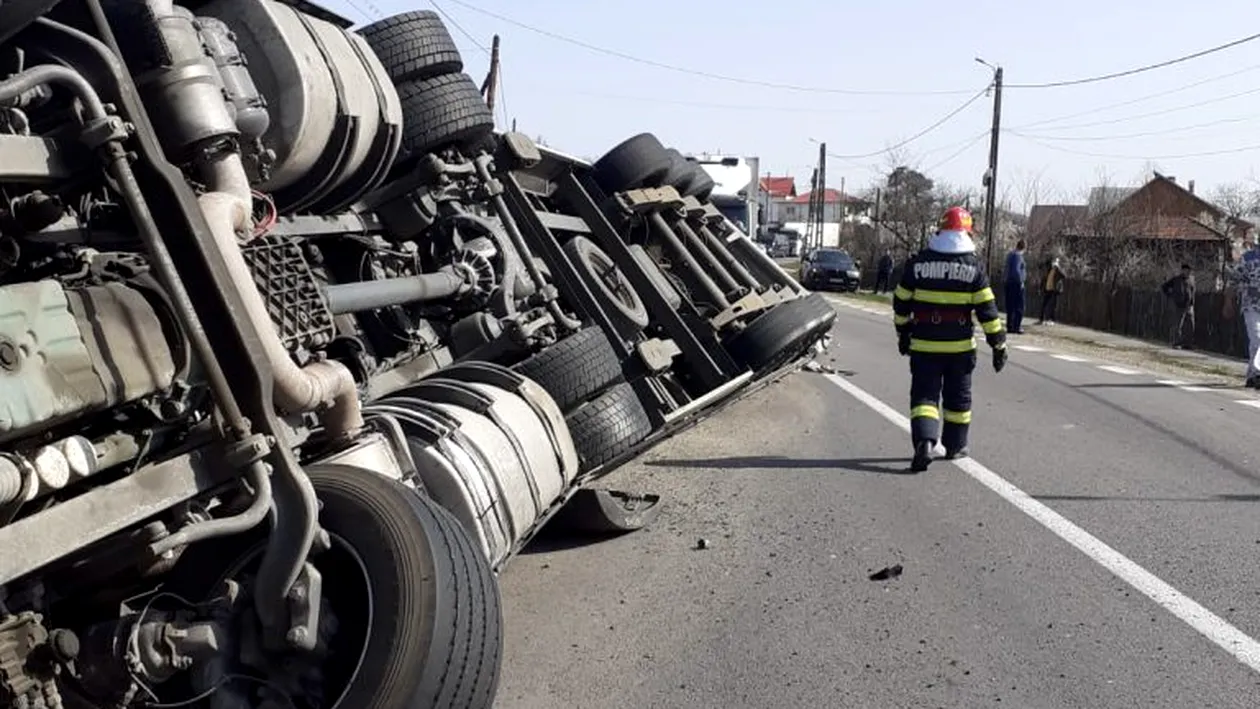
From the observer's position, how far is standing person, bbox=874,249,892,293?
44.7 m

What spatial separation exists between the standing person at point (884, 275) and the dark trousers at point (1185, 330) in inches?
764

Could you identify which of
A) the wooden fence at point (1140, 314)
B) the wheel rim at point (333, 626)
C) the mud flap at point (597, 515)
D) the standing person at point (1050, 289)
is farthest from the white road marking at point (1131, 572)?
the standing person at point (1050, 289)

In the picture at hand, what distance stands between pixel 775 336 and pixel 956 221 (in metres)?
1.45

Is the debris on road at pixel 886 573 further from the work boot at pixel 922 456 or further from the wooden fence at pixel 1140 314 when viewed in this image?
the wooden fence at pixel 1140 314

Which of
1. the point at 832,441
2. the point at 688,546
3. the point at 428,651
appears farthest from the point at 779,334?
the point at 428,651

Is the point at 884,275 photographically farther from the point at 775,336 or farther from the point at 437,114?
the point at 437,114

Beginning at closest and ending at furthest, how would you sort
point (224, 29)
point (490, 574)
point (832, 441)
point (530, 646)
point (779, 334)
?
point (490, 574)
point (224, 29)
point (530, 646)
point (779, 334)
point (832, 441)

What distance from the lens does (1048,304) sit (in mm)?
29469

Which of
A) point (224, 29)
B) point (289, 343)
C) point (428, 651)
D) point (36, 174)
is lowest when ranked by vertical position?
point (428, 651)

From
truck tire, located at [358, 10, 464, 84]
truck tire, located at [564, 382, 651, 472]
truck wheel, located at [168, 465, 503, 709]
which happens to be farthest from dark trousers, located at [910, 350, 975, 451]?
truck wheel, located at [168, 465, 503, 709]

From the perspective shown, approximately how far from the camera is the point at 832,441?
31.7ft

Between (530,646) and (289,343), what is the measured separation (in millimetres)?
1840

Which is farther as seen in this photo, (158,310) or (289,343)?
(289,343)

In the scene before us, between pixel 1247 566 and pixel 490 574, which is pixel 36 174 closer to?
pixel 490 574
